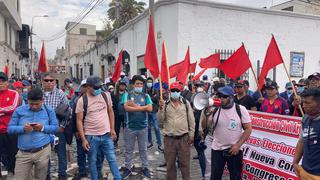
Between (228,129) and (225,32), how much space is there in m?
11.6

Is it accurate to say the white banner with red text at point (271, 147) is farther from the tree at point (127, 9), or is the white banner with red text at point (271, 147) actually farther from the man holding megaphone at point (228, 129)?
the tree at point (127, 9)

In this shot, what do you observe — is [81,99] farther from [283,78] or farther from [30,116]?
[283,78]

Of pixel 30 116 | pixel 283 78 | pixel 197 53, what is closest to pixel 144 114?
pixel 30 116

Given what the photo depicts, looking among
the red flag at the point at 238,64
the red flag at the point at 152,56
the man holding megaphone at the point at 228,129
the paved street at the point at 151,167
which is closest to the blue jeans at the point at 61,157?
the paved street at the point at 151,167

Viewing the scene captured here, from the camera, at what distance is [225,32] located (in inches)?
584

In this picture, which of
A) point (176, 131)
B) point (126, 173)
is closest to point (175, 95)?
point (176, 131)

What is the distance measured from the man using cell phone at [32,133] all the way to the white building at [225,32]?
398 inches

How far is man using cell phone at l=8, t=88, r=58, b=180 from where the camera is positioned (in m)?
3.86

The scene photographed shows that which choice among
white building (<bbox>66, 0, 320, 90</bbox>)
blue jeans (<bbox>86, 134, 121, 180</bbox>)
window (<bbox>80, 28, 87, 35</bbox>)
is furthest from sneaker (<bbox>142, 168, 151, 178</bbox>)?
window (<bbox>80, 28, 87, 35</bbox>)

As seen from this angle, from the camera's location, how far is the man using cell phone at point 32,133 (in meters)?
3.86

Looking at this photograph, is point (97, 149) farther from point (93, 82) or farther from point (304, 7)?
point (304, 7)

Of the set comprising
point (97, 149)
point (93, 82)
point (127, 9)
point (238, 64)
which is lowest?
point (97, 149)

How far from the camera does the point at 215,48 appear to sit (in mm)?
14648

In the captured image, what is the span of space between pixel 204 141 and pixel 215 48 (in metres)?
10.2
